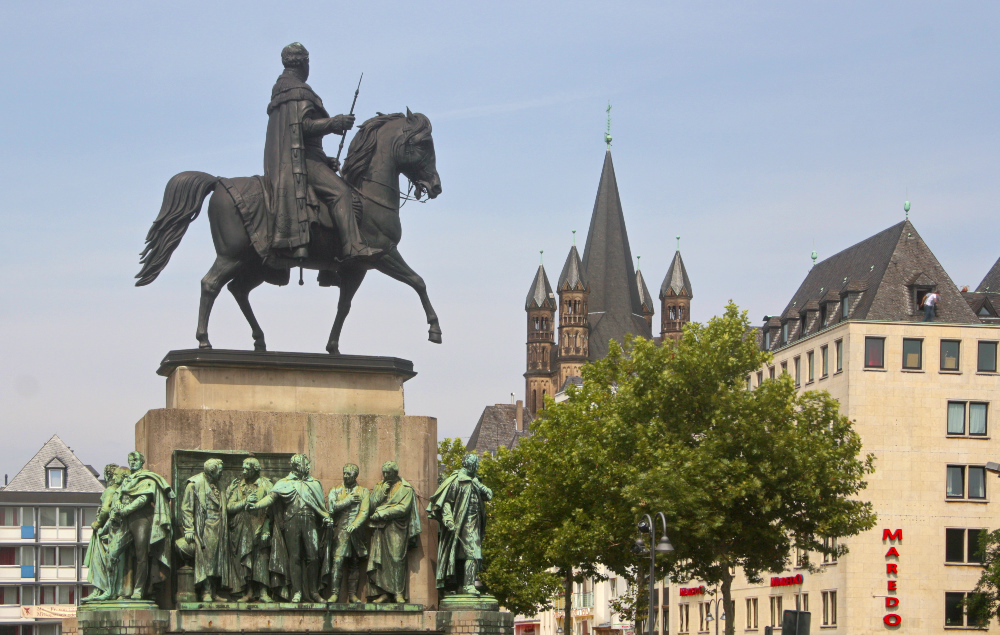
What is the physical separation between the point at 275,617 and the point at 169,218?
5158 millimetres

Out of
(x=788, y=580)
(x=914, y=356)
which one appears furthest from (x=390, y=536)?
(x=788, y=580)

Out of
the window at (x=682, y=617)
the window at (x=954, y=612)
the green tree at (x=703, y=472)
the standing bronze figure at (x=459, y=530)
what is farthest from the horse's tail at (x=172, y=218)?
the window at (x=682, y=617)

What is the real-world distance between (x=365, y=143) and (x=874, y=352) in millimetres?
54634

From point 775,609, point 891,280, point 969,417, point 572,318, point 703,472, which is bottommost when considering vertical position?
point 775,609

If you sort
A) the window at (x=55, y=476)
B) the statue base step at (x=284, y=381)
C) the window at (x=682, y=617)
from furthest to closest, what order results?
the window at (x=55, y=476)
the window at (x=682, y=617)
the statue base step at (x=284, y=381)

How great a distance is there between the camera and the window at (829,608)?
73.6 m

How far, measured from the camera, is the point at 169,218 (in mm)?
21812

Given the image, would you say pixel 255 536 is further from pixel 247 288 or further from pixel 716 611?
pixel 716 611

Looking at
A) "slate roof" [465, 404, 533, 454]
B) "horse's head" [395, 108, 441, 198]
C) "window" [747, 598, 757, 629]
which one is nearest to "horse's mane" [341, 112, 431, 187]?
"horse's head" [395, 108, 441, 198]

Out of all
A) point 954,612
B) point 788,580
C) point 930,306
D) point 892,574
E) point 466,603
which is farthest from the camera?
point 788,580

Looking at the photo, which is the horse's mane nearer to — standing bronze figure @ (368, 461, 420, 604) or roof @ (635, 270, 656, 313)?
standing bronze figure @ (368, 461, 420, 604)

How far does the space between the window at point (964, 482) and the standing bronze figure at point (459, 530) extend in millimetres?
55870

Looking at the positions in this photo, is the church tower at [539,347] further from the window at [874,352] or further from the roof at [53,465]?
the window at [874,352]

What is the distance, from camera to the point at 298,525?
2038cm
